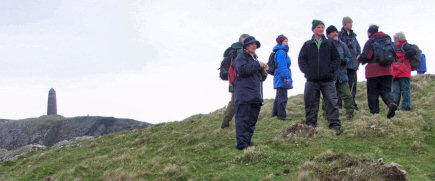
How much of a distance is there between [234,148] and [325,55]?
2999 millimetres

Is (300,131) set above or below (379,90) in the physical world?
below

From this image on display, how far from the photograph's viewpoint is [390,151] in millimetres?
6398

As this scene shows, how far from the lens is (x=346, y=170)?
4902mm

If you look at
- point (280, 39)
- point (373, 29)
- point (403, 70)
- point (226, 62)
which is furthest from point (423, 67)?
point (226, 62)

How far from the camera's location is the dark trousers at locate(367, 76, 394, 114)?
9055 mm

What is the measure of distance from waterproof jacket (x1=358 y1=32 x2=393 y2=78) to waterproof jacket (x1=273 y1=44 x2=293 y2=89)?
80.4 inches

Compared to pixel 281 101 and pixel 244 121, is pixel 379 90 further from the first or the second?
pixel 244 121

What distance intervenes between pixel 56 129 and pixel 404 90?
30.4 metres

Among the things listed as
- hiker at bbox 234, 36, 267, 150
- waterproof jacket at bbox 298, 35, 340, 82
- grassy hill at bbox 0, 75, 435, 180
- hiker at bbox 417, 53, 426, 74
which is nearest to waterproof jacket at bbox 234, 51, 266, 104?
hiker at bbox 234, 36, 267, 150

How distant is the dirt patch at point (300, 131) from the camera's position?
24.7 feet

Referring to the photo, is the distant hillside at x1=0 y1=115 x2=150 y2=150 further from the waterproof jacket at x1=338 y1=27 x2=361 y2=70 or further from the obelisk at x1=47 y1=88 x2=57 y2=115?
the waterproof jacket at x1=338 y1=27 x2=361 y2=70

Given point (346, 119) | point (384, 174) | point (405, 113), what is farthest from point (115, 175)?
point (405, 113)

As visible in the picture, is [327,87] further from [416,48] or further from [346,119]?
[416,48]

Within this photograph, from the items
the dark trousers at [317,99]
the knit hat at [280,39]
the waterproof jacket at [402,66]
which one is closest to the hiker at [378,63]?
the waterproof jacket at [402,66]
